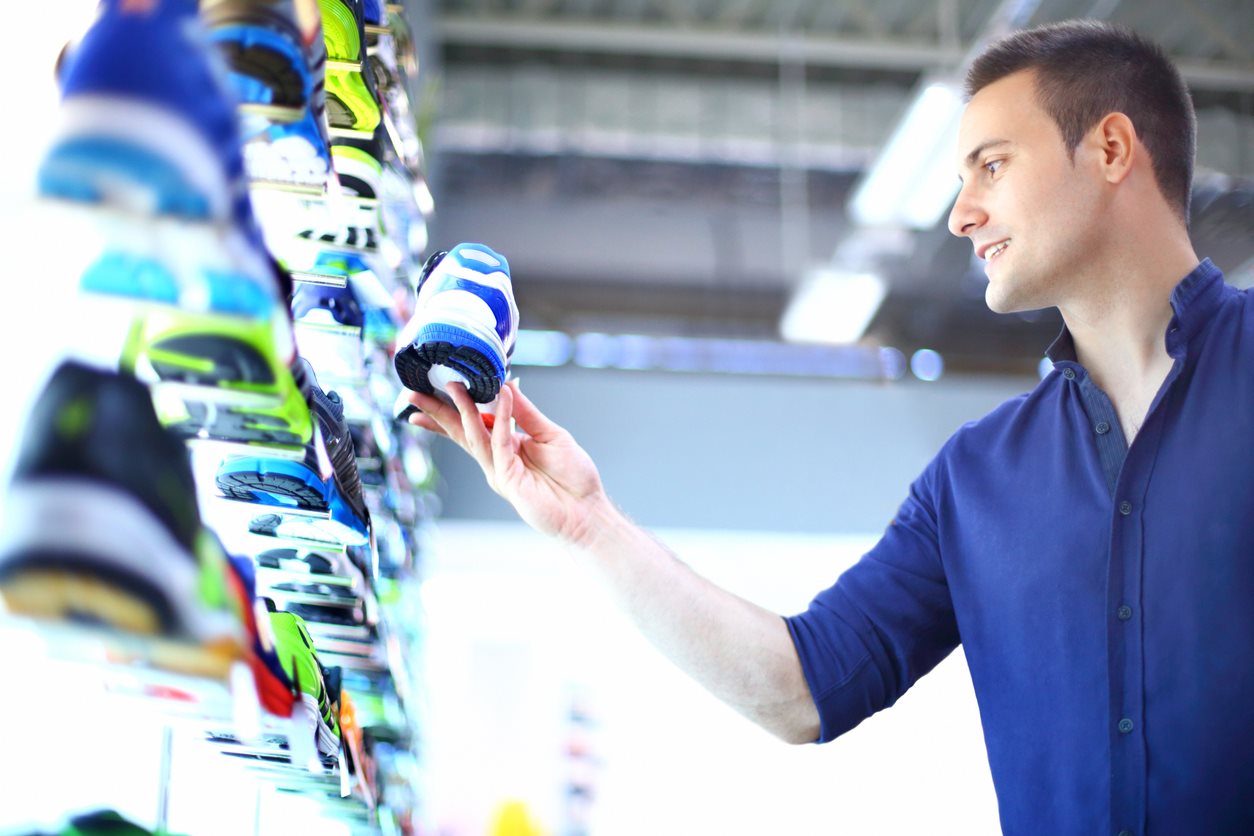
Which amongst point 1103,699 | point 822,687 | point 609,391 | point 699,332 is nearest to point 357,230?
point 822,687

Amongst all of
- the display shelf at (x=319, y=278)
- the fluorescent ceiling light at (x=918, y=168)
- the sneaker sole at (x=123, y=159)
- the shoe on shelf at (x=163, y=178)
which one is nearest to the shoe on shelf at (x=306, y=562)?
the display shelf at (x=319, y=278)

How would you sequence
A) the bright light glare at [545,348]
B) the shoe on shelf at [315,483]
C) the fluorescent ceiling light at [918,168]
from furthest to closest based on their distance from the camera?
the bright light glare at [545,348], the fluorescent ceiling light at [918,168], the shoe on shelf at [315,483]

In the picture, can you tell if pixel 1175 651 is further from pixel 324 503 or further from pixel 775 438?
pixel 775 438

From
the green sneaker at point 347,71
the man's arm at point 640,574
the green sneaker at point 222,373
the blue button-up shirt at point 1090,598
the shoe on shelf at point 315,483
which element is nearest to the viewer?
the green sneaker at point 222,373

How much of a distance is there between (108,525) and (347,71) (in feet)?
2.41

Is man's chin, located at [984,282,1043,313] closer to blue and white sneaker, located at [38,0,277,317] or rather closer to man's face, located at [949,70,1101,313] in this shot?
man's face, located at [949,70,1101,313]

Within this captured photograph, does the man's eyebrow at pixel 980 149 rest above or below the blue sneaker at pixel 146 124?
above

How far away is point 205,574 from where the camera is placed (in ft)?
2.46

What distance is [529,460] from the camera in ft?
5.03

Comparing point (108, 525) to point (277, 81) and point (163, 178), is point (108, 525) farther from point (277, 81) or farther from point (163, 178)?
point (277, 81)

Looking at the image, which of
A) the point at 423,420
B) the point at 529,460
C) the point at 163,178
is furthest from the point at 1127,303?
the point at 163,178

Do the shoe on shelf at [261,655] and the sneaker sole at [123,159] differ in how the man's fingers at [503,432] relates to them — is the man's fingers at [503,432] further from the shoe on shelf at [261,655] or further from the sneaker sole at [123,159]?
the sneaker sole at [123,159]

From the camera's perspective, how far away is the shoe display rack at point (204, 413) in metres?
0.70

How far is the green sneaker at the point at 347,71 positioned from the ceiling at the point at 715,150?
5409mm
